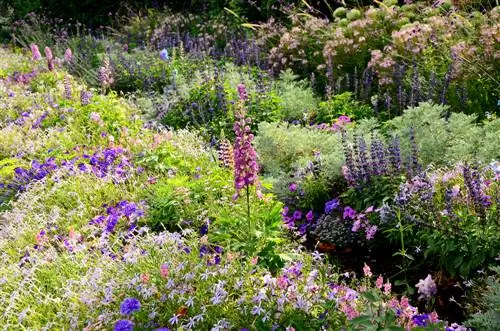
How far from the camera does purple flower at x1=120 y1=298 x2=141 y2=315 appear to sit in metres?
2.59

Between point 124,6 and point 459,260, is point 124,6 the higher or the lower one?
the lower one

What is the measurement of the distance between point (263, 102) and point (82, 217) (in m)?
2.39

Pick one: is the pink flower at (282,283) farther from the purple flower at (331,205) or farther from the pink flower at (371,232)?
the purple flower at (331,205)

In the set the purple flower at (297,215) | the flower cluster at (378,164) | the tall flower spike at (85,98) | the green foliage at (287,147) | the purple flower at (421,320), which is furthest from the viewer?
the tall flower spike at (85,98)

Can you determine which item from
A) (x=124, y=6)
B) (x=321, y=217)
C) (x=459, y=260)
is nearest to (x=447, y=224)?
(x=459, y=260)

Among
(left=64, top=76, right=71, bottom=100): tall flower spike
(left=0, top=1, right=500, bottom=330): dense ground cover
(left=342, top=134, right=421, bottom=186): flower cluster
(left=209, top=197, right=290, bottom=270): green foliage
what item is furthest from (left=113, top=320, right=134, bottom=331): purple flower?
(left=64, top=76, right=71, bottom=100): tall flower spike

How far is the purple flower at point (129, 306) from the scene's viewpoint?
8.51 feet

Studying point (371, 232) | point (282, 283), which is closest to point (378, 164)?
point (371, 232)

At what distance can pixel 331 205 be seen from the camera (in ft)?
12.9

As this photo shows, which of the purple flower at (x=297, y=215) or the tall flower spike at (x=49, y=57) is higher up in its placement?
the purple flower at (x=297, y=215)

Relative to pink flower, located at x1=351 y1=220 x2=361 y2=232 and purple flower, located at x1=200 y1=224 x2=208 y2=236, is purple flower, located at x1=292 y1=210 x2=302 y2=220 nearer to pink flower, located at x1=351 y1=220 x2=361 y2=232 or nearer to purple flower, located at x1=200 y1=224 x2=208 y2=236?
pink flower, located at x1=351 y1=220 x2=361 y2=232

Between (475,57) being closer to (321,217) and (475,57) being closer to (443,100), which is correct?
(443,100)

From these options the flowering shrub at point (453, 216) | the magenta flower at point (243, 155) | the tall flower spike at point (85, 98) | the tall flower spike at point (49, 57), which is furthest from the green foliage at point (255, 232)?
the tall flower spike at point (49, 57)

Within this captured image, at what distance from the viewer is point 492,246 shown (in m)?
3.09
